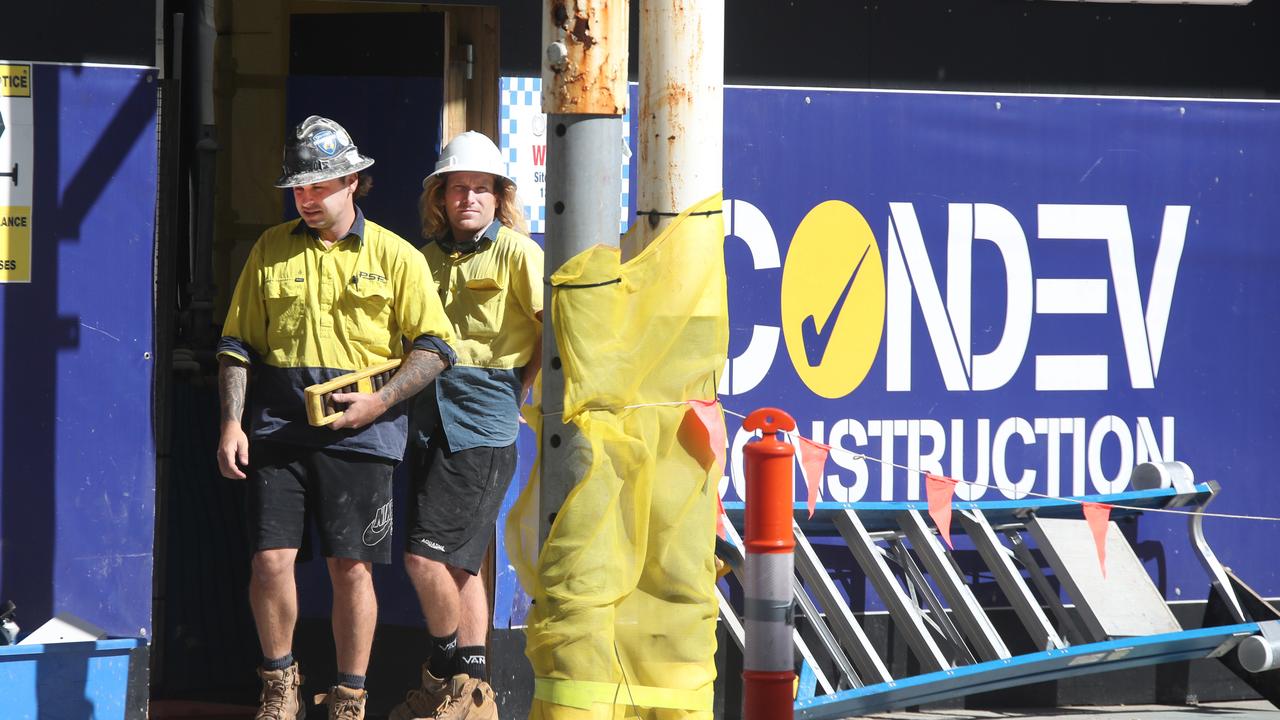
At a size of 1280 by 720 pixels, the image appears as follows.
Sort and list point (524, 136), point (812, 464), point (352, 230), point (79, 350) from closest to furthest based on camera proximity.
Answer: point (352, 230) < point (79, 350) < point (812, 464) < point (524, 136)

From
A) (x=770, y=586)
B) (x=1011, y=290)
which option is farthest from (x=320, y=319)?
(x=1011, y=290)

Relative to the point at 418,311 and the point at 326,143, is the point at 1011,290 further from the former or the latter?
the point at 326,143

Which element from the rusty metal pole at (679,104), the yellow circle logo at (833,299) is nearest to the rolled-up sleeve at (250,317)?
the rusty metal pole at (679,104)

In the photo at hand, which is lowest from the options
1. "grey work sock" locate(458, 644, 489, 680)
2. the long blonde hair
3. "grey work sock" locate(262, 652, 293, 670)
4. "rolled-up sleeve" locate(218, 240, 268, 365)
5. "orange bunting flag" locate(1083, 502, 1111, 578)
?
"grey work sock" locate(458, 644, 489, 680)

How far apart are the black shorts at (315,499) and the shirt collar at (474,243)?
82 centimetres

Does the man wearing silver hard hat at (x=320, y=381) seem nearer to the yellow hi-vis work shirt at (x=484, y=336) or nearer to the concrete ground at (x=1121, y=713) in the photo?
the yellow hi-vis work shirt at (x=484, y=336)

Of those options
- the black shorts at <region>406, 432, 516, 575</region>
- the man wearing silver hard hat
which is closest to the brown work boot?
the man wearing silver hard hat

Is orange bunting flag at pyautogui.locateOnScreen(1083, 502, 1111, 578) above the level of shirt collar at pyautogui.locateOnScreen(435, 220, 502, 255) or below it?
below

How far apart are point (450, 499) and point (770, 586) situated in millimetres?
1618

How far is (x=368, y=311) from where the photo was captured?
5.30m

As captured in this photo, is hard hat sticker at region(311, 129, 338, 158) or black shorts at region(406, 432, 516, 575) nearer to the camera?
hard hat sticker at region(311, 129, 338, 158)

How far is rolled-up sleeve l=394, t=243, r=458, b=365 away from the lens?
5285 mm

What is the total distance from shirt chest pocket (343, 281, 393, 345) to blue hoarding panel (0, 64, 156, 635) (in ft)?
3.13

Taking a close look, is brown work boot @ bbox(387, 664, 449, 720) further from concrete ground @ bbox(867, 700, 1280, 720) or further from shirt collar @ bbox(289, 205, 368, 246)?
concrete ground @ bbox(867, 700, 1280, 720)
